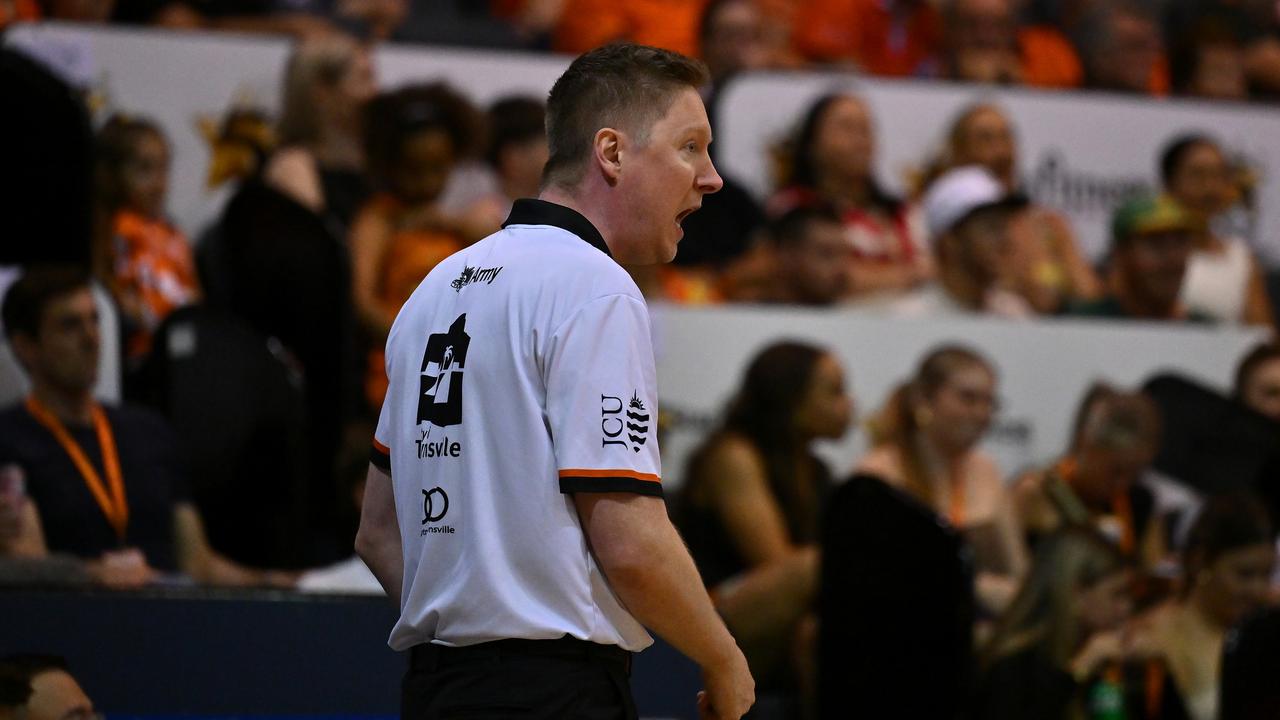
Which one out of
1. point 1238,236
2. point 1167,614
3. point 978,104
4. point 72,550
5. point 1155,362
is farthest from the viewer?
point 1238,236

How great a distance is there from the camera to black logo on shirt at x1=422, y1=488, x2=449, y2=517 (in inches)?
95.1

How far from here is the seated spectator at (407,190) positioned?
5910 mm

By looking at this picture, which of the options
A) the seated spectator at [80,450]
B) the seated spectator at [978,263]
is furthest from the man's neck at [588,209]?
the seated spectator at [978,263]

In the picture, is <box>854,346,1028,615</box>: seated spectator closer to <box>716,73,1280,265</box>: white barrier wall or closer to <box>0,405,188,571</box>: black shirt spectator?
<box>716,73,1280,265</box>: white barrier wall

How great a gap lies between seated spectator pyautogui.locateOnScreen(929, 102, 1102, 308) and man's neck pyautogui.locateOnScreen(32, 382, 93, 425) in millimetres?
4022

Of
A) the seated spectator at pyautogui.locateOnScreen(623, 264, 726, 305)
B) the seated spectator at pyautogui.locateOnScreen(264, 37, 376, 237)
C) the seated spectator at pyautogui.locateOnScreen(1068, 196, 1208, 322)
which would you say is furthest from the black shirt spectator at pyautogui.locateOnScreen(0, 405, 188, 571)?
the seated spectator at pyautogui.locateOnScreen(1068, 196, 1208, 322)

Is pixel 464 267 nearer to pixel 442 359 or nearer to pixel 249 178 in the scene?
pixel 442 359

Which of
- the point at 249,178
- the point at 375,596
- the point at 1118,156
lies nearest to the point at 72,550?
the point at 375,596

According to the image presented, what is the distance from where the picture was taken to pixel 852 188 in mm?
6969

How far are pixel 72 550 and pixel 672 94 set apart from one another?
105 inches

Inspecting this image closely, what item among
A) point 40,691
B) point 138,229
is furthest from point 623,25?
point 40,691

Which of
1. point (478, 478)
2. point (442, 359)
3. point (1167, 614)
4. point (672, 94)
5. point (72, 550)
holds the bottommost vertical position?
point (1167, 614)

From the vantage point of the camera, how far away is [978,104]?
7.34 m

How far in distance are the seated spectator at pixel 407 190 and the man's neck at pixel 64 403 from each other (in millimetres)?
1346
